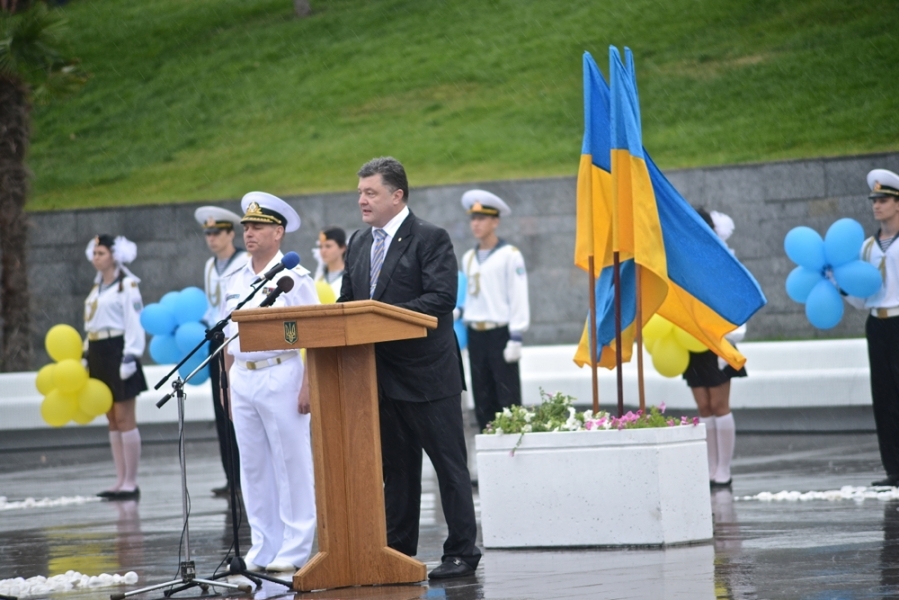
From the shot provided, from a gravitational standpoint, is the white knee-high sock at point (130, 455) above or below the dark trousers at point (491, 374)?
below

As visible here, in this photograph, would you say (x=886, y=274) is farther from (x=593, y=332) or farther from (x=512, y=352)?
(x=512, y=352)

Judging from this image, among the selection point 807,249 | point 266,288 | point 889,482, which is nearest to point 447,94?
point 807,249

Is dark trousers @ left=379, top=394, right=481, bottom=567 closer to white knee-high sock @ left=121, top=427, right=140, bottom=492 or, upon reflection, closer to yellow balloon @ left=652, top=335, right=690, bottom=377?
yellow balloon @ left=652, top=335, right=690, bottom=377

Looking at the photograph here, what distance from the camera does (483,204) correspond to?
39.2 ft

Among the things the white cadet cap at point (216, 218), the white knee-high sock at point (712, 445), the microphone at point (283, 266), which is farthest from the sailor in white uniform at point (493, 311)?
the microphone at point (283, 266)

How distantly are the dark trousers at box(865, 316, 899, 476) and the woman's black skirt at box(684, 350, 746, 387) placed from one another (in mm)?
1083

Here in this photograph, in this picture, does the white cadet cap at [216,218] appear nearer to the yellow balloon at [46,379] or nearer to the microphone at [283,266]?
the yellow balloon at [46,379]

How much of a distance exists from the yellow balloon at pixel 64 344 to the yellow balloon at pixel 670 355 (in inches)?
215

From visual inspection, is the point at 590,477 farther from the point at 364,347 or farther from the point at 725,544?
the point at 364,347

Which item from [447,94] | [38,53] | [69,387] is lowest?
[69,387]

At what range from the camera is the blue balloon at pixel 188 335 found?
39.3 ft

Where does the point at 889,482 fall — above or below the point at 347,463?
below

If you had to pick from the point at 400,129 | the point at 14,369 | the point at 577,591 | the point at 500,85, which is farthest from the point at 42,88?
the point at 577,591

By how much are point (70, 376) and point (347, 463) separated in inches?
262
